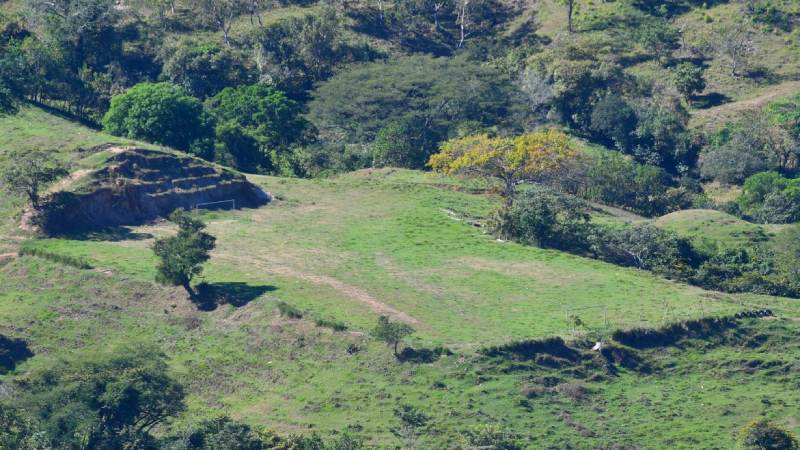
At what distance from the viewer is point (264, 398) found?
6788 centimetres

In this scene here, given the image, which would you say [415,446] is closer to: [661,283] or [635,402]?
[635,402]

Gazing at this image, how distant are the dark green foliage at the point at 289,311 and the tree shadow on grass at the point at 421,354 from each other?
658 cm

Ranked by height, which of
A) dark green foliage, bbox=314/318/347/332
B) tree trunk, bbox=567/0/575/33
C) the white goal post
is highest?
tree trunk, bbox=567/0/575/33

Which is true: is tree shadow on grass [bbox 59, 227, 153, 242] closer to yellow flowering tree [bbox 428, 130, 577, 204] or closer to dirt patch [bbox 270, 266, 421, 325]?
dirt patch [bbox 270, 266, 421, 325]

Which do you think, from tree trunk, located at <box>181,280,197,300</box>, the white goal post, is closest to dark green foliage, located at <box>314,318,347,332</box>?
tree trunk, located at <box>181,280,197,300</box>

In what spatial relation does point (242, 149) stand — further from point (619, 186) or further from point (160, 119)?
point (619, 186)

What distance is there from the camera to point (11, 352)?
71.0 meters

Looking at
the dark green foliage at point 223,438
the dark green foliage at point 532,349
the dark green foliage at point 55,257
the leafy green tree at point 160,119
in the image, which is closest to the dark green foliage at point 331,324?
the dark green foliage at point 532,349

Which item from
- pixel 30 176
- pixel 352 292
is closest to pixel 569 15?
pixel 352 292

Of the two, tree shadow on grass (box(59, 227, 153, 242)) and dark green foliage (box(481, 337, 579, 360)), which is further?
tree shadow on grass (box(59, 227, 153, 242))

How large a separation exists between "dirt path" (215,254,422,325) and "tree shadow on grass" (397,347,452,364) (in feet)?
12.8

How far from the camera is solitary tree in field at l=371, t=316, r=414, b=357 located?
7000 cm

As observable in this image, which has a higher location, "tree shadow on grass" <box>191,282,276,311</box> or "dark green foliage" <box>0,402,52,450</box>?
"tree shadow on grass" <box>191,282,276,311</box>

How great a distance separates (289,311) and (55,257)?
602 inches
